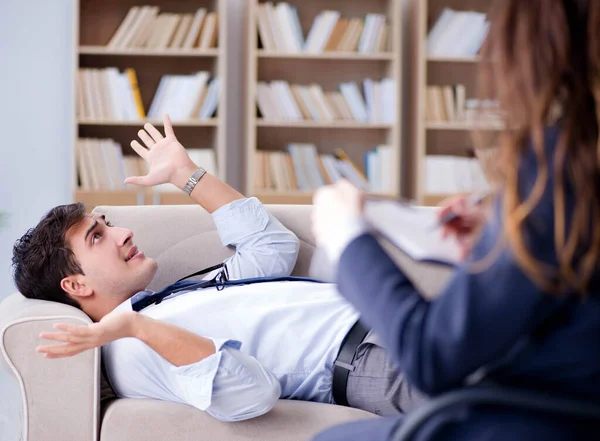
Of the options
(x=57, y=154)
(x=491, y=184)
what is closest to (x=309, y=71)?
(x=57, y=154)

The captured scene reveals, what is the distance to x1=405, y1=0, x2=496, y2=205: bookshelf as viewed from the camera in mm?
4094

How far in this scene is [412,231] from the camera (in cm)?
84

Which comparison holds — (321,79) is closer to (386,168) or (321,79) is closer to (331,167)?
(331,167)

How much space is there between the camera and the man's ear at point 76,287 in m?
1.79

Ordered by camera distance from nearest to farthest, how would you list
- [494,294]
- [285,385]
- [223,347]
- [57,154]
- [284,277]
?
[494,294]
[223,347]
[285,385]
[284,277]
[57,154]

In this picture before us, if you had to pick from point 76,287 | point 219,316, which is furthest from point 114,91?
point 219,316

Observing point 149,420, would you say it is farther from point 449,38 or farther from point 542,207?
point 449,38

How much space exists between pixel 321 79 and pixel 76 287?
2753 mm

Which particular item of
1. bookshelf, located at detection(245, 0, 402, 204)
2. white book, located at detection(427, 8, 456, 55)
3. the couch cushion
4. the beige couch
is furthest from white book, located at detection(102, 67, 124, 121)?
the couch cushion

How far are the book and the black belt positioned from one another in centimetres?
85

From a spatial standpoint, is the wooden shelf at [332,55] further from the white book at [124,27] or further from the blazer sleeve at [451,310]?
the blazer sleeve at [451,310]

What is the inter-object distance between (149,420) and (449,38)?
10.4 feet

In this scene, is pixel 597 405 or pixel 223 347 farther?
pixel 223 347

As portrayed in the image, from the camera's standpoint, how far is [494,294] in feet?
2.39
